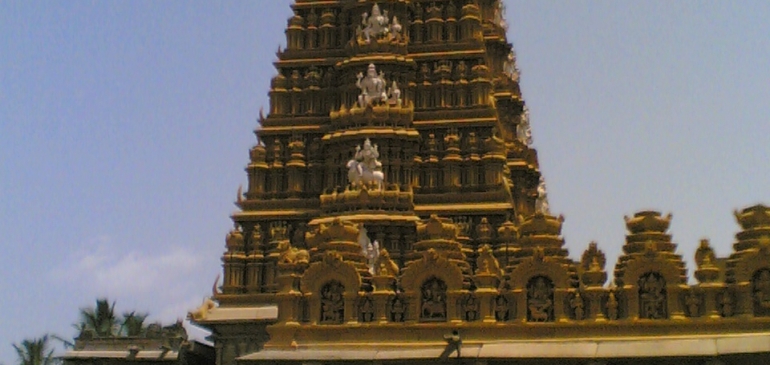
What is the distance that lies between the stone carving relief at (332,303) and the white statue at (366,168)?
7522 mm

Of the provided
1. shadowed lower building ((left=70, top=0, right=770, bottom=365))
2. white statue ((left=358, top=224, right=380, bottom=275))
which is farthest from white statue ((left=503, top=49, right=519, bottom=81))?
white statue ((left=358, top=224, right=380, bottom=275))

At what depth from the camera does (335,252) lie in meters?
26.4

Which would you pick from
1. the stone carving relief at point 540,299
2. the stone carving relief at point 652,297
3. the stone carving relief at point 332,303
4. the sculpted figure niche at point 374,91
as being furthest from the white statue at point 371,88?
the stone carving relief at point 652,297

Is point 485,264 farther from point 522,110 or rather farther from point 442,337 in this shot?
point 522,110

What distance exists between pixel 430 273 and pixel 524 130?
21509mm

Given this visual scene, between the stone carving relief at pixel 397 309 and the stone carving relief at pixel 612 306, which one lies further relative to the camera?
the stone carving relief at pixel 397 309

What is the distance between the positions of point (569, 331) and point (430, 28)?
51.5ft

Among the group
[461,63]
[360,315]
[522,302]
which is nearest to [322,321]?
[360,315]

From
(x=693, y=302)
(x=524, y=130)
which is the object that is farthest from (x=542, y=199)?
(x=693, y=302)

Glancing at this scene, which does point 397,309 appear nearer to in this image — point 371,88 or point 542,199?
point 371,88

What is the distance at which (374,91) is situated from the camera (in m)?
35.1

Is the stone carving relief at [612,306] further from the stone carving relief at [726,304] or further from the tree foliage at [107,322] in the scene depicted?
the tree foliage at [107,322]

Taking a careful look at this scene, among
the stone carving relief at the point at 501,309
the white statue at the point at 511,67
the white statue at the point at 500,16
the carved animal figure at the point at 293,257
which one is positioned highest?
the white statue at the point at 500,16

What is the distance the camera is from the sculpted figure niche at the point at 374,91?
35.0 meters
